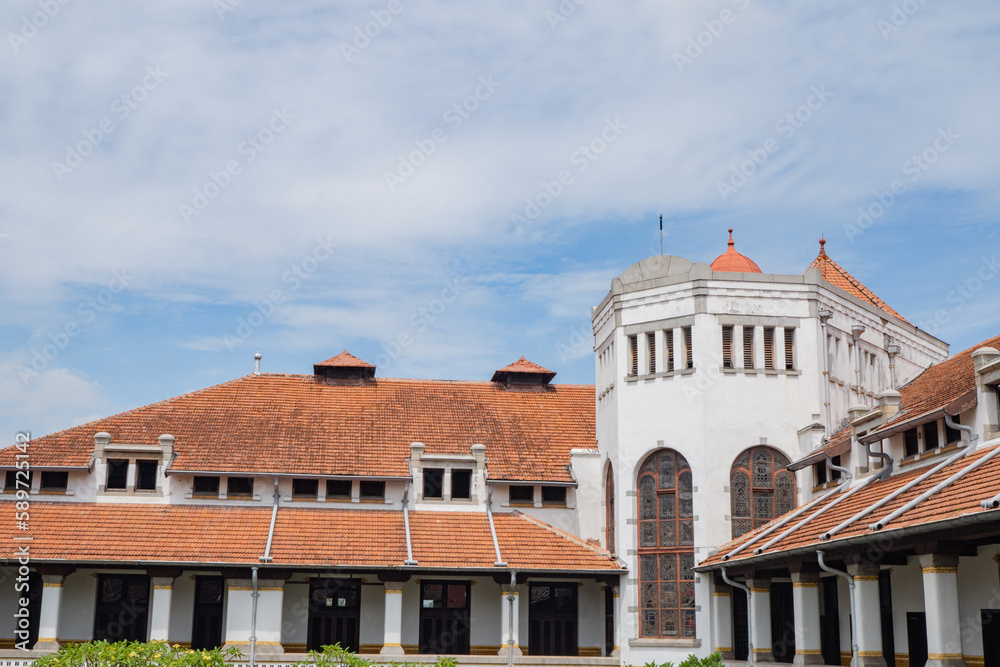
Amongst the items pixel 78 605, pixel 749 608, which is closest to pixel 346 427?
pixel 78 605

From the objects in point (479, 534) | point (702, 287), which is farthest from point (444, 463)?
point (702, 287)

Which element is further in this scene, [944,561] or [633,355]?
[633,355]

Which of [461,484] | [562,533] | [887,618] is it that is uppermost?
[461,484]

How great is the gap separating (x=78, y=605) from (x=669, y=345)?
63.5 feet

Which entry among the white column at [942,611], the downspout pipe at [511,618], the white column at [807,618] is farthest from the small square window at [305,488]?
the white column at [942,611]

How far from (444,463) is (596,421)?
565cm

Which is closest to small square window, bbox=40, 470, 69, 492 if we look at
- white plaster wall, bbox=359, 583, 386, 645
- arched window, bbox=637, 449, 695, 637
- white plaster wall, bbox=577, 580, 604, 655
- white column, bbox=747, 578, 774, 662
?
white plaster wall, bbox=359, 583, 386, 645

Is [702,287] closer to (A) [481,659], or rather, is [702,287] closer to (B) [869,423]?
(B) [869,423]

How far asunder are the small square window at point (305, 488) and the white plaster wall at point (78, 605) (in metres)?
6.36

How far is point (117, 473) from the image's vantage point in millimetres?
31906

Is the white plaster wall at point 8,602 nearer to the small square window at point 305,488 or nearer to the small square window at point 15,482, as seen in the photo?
the small square window at point 15,482

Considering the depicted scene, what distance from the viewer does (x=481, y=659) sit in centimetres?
2906

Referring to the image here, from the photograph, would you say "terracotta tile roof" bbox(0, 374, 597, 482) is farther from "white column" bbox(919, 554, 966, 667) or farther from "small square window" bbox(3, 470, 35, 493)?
"white column" bbox(919, 554, 966, 667)

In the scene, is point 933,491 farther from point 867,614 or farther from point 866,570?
point 867,614
